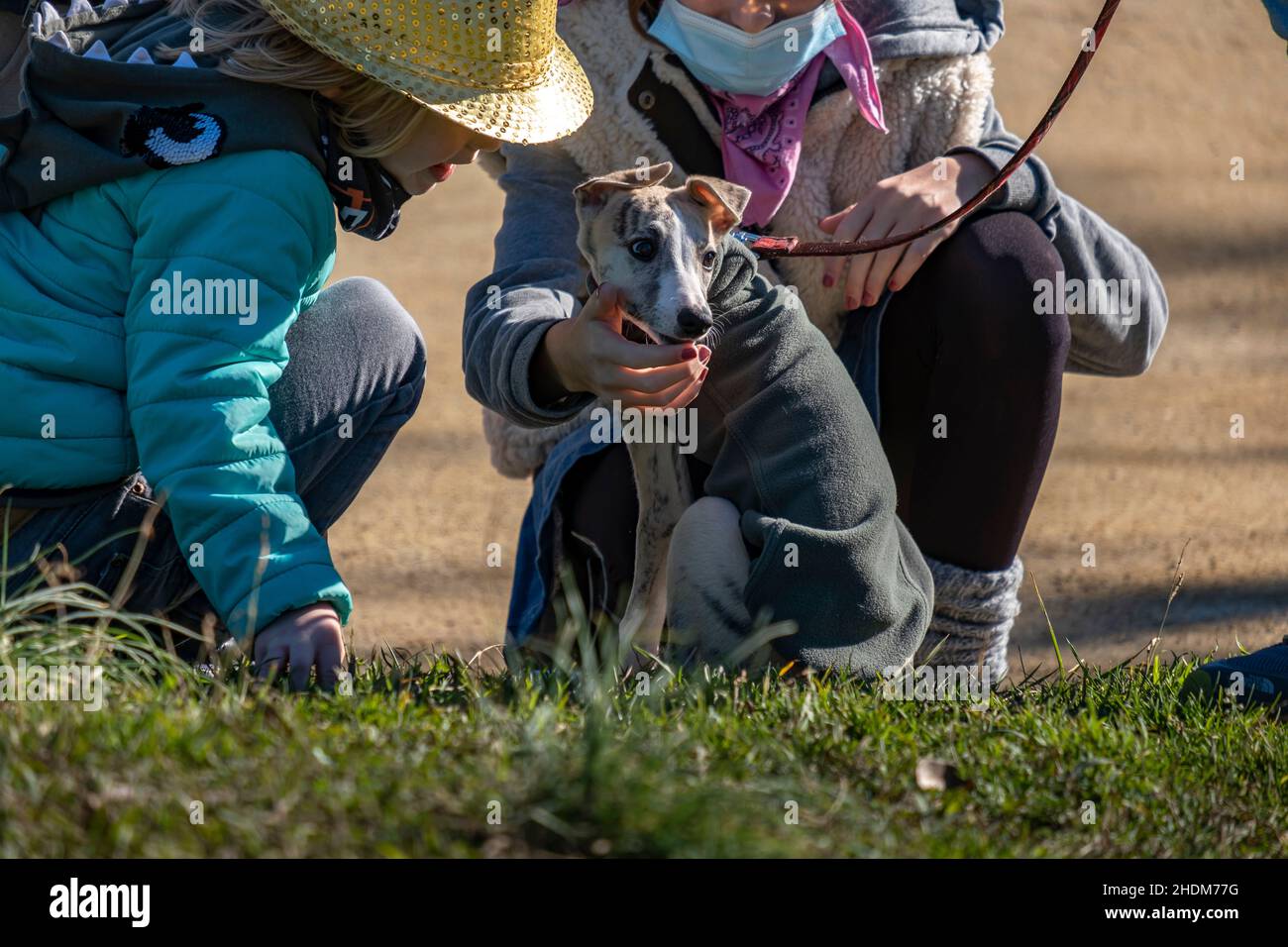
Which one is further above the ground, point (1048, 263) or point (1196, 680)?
point (1048, 263)

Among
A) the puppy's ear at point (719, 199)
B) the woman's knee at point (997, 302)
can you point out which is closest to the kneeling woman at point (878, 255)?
the woman's knee at point (997, 302)

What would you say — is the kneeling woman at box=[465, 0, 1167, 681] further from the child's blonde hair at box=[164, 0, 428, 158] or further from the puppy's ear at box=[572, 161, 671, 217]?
the child's blonde hair at box=[164, 0, 428, 158]

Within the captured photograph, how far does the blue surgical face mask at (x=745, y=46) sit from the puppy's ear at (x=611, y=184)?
1.25 feet

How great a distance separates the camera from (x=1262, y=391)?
7977 mm

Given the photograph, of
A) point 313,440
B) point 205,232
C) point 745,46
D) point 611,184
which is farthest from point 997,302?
point 205,232

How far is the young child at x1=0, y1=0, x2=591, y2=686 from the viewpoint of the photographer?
2.68 m

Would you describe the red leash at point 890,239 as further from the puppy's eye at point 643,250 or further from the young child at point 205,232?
the young child at point 205,232

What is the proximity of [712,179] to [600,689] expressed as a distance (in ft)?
4.59

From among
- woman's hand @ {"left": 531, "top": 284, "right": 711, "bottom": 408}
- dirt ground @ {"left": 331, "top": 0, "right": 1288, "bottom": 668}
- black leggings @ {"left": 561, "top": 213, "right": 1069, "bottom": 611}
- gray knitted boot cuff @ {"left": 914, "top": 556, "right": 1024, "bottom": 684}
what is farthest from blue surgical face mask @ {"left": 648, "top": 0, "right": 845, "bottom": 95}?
dirt ground @ {"left": 331, "top": 0, "right": 1288, "bottom": 668}

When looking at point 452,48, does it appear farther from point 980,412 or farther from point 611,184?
point 980,412

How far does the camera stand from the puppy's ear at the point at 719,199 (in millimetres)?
3273

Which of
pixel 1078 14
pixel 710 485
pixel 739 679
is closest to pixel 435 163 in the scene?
pixel 710 485

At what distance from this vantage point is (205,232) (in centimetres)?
275
